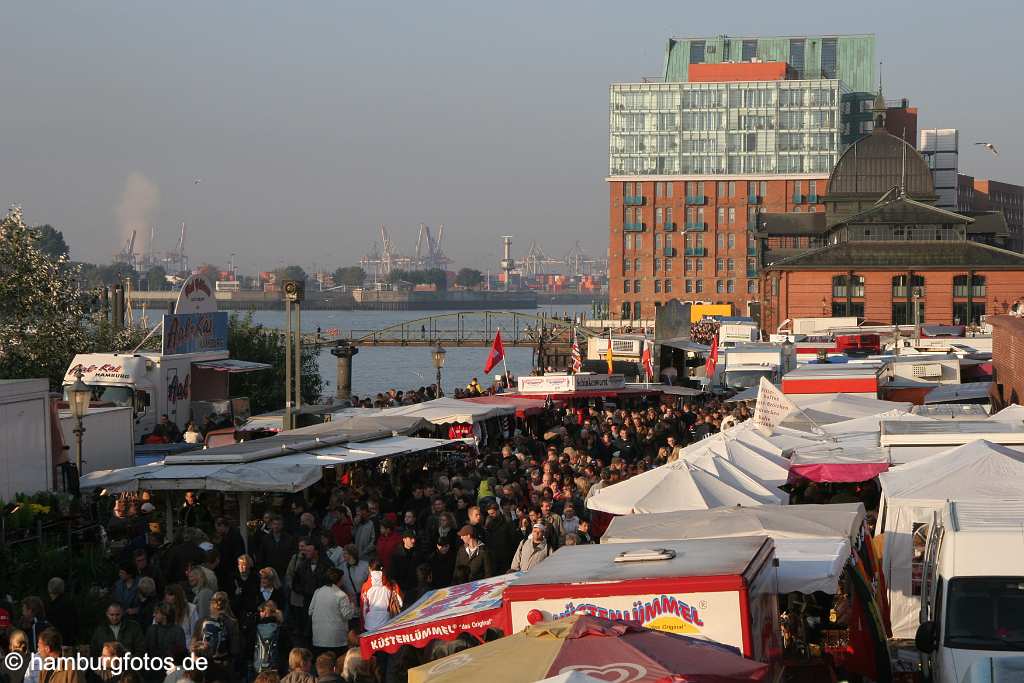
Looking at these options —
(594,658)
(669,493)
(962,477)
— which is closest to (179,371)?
(669,493)

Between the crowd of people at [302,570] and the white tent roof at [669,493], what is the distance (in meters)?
0.46

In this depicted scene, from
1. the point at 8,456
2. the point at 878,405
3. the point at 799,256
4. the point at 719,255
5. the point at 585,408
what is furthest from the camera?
the point at 719,255

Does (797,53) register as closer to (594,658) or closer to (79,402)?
(79,402)

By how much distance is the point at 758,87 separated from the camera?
154875mm

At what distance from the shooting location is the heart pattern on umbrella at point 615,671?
716 cm

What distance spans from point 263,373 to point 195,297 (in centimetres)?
1695

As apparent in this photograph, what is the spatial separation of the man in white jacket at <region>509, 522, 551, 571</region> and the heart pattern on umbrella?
6.87 meters

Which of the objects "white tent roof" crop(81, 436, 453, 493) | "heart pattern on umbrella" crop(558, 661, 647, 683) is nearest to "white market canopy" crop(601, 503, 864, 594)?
"heart pattern on umbrella" crop(558, 661, 647, 683)

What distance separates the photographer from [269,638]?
12.1 meters

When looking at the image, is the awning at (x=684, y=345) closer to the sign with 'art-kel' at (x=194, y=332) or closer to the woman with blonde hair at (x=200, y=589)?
the sign with 'art-kel' at (x=194, y=332)

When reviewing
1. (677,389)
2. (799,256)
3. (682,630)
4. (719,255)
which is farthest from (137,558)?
(719,255)

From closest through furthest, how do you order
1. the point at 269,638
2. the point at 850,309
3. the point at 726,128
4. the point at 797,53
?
the point at 269,638, the point at 850,309, the point at 726,128, the point at 797,53

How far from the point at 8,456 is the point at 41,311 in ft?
81.7

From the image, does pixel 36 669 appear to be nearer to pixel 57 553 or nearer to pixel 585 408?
pixel 57 553
